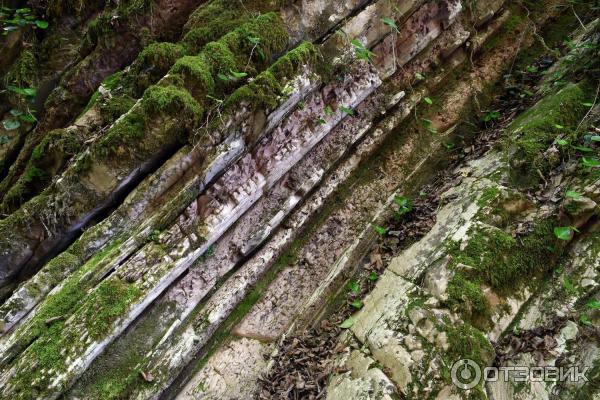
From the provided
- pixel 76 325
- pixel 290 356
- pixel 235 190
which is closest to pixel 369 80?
pixel 235 190

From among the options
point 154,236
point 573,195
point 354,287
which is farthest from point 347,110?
point 154,236

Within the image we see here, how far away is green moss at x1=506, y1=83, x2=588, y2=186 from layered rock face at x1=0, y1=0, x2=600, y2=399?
0.09ft

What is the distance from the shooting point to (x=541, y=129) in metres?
4.38

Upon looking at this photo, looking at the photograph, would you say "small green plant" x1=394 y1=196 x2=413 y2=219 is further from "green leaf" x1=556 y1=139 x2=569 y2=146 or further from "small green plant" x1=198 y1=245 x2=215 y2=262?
"small green plant" x1=198 y1=245 x2=215 y2=262

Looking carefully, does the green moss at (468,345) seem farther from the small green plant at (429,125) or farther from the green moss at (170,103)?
the green moss at (170,103)

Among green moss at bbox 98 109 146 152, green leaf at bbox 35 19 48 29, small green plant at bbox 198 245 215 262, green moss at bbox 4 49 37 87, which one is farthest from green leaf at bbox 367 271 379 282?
green leaf at bbox 35 19 48 29

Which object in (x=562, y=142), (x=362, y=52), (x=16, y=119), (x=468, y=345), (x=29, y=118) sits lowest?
(x=16, y=119)

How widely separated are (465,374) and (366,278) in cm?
150

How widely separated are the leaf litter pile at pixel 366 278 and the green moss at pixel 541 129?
0.33 meters

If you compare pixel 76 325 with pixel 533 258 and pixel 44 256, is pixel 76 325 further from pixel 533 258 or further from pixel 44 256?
pixel 533 258

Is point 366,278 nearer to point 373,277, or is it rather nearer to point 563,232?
point 373,277

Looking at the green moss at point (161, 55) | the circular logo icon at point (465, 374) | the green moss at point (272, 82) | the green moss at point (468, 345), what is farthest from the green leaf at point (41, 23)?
the circular logo icon at point (465, 374)

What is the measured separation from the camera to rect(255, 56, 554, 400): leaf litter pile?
3.73m

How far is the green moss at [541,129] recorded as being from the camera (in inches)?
163
